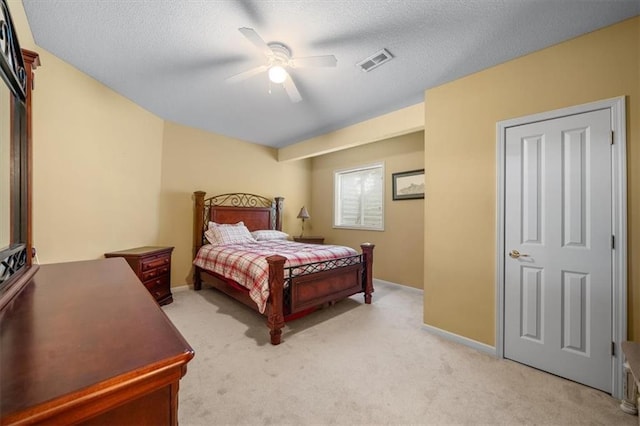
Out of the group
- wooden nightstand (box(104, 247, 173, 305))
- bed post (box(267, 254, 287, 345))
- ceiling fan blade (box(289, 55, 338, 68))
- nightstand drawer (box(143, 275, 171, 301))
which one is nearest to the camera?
ceiling fan blade (box(289, 55, 338, 68))

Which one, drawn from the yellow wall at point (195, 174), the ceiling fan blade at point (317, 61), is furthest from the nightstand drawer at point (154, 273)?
the ceiling fan blade at point (317, 61)

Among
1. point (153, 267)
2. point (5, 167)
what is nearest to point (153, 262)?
point (153, 267)

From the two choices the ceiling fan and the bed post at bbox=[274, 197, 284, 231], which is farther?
the bed post at bbox=[274, 197, 284, 231]

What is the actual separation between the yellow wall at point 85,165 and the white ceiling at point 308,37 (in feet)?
0.82

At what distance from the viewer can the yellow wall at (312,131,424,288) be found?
4309 millimetres

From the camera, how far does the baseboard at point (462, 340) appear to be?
2371 millimetres

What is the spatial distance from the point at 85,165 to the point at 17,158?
1807 mm

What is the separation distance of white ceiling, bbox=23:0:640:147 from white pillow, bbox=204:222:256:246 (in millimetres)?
2077

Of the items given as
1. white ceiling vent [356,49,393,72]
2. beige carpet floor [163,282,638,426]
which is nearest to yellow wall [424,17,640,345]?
beige carpet floor [163,282,638,426]

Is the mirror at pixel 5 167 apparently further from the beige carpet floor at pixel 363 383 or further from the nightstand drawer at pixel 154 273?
the nightstand drawer at pixel 154 273

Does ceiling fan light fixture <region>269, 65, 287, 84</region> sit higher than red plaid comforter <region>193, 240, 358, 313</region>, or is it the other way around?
ceiling fan light fixture <region>269, 65, 287, 84</region>

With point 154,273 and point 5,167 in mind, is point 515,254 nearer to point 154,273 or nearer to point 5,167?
point 5,167

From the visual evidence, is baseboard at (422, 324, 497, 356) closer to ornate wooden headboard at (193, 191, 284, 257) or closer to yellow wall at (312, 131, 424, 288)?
yellow wall at (312, 131, 424, 288)

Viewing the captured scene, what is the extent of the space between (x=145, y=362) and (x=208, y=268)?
3.61 m
